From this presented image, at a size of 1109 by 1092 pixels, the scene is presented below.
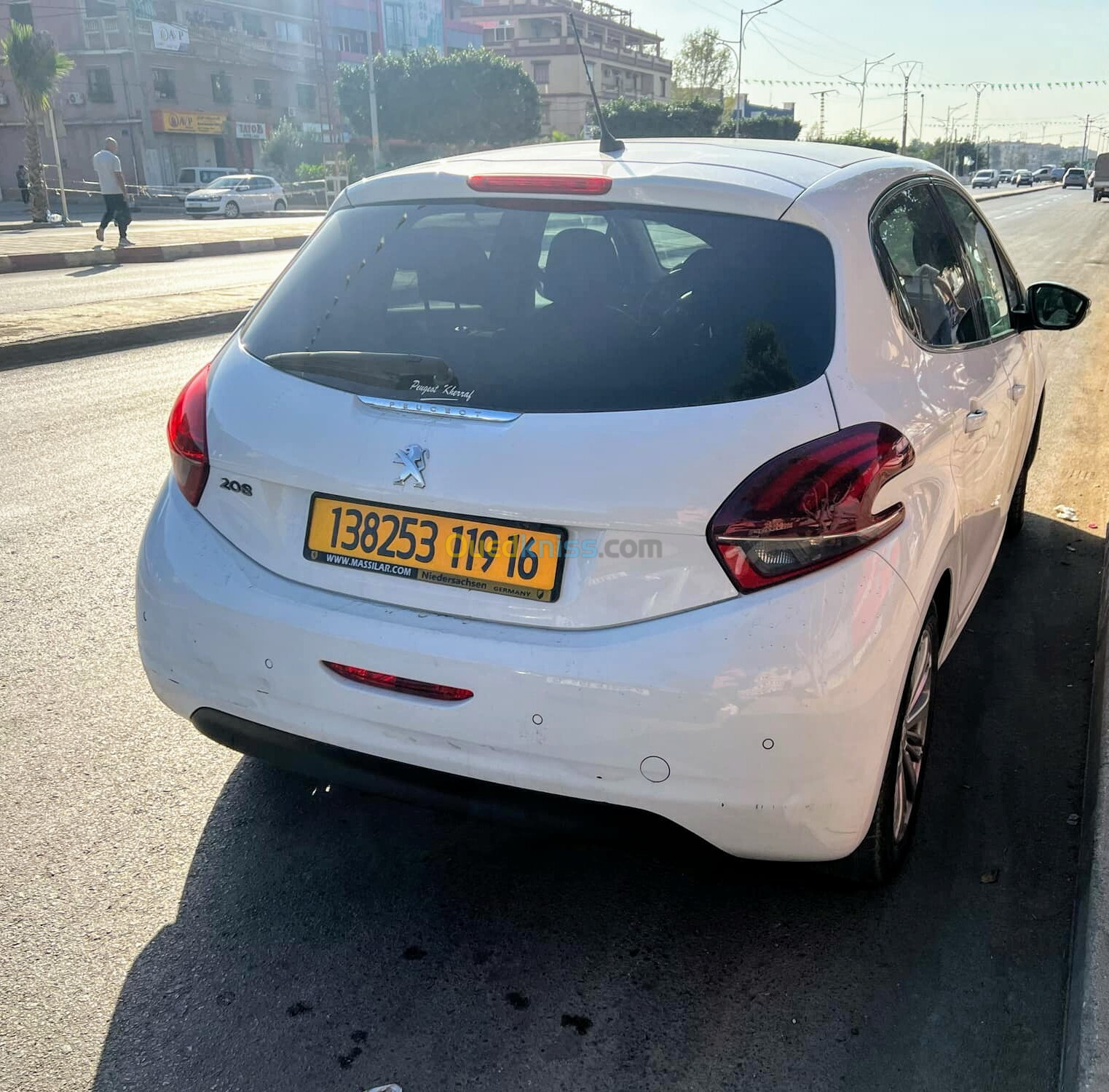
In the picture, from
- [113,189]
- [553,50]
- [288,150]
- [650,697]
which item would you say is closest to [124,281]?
[113,189]

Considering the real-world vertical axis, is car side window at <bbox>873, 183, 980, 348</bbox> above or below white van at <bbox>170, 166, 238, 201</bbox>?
above

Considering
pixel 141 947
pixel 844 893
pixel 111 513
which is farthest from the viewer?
pixel 111 513

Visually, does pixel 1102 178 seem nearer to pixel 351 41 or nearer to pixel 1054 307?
pixel 351 41

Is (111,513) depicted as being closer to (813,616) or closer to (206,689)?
(206,689)

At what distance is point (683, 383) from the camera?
90.0 inches

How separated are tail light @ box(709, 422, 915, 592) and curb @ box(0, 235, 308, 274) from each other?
1684 centimetres

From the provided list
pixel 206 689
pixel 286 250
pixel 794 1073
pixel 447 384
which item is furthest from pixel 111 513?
pixel 286 250

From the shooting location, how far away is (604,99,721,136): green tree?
Answer: 234 feet

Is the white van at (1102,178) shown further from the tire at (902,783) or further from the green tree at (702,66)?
the tire at (902,783)

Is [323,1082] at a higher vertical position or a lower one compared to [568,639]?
lower

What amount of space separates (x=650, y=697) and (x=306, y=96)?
257 feet

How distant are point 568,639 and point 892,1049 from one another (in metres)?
1.05

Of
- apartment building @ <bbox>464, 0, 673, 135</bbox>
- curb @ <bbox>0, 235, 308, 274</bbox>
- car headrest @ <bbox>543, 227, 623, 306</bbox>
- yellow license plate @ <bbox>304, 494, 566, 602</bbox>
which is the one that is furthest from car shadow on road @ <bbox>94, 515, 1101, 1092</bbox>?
apartment building @ <bbox>464, 0, 673, 135</bbox>

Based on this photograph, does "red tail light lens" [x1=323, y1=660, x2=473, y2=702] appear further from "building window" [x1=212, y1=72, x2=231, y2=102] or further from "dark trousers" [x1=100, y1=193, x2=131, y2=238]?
"building window" [x1=212, y1=72, x2=231, y2=102]
